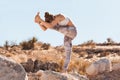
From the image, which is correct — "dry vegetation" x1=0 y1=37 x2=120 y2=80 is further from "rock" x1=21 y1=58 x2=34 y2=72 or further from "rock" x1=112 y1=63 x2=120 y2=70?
"rock" x1=112 y1=63 x2=120 y2=70

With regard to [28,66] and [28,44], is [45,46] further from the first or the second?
[28,66]

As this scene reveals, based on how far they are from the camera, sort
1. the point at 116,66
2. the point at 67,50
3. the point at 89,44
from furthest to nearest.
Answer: the point at 89,44
the point at 116,66
the point at 67,50

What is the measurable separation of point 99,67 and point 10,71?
856cm

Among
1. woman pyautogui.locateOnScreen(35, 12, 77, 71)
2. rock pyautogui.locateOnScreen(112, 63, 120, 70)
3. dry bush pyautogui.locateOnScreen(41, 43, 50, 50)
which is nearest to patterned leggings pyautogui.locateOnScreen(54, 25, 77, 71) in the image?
woman pyautogui.locateOnScreen(35, 12, 77, 71)

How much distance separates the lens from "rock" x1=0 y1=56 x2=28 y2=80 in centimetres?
1399

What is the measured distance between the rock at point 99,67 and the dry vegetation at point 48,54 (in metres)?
1.32

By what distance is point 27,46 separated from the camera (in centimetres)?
3762

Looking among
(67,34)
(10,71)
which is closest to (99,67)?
(67,34)

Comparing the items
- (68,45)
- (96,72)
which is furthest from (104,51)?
(68,45)

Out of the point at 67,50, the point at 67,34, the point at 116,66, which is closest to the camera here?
the point at 67,34

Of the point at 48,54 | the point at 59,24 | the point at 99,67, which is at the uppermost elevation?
the point at 59,24

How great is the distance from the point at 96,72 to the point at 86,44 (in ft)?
66.3

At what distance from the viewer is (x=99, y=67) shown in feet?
72.6

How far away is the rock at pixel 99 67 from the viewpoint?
72.5ft
